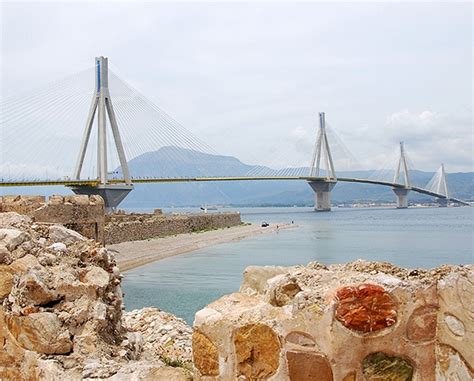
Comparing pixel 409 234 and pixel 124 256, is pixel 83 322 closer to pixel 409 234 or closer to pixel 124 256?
pixel 124 256

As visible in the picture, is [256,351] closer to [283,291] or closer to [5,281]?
[283,291]

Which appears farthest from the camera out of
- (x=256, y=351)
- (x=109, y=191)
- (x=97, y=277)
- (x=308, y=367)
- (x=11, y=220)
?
(x=109, y=191)

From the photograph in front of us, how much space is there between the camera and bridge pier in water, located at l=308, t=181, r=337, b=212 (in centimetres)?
7011

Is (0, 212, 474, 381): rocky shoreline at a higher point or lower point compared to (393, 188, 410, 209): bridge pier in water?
higher

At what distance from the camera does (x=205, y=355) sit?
A: 2244mm

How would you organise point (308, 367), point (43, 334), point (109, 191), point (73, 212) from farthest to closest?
point (109, 191) < point (73, 212) < point (43, 334) < point (308, 367)

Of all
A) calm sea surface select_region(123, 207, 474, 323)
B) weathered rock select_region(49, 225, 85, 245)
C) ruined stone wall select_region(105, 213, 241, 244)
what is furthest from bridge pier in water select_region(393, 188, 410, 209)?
weathered rock select_region(49, 225, 85, 245)

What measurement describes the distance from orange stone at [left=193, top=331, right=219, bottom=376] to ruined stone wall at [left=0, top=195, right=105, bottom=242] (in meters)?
4.83

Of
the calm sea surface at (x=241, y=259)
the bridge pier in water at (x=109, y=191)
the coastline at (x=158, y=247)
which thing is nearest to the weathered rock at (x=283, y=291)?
the calm sea surface at (x=241, y=259)

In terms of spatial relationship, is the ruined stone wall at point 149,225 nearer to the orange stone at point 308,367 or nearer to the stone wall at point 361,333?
the stone wall at point 361,333

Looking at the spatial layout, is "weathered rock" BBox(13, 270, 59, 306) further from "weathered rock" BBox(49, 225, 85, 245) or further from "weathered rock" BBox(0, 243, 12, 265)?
"weathered rock" BBox(49, 225, 85, 245)

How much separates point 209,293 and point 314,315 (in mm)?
12791

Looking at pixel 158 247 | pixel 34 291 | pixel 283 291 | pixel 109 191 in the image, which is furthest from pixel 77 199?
pixel 109 191

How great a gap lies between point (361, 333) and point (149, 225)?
3093 centimetres
